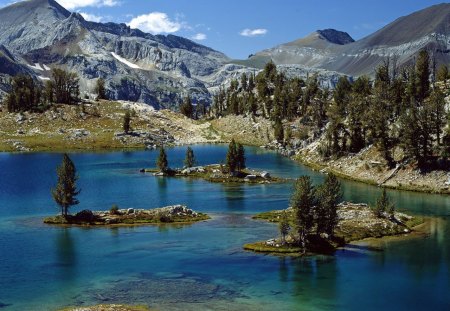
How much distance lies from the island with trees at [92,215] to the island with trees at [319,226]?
2607 centimetres

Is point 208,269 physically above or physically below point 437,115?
below

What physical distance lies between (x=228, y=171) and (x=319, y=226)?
255ft

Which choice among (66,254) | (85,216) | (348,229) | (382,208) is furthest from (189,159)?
(66,254)

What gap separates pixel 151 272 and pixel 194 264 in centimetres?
666

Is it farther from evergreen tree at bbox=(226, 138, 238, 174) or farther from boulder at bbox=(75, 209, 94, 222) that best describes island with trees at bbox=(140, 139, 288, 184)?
boulder at bbox=(75, 209, 94, 222)

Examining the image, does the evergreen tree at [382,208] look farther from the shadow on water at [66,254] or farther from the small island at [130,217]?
the shadow on water at [66,254]

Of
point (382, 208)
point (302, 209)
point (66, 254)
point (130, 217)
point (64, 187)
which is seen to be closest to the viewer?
point (302, 209)

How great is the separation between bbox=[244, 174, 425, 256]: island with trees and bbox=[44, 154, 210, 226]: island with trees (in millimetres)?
26067

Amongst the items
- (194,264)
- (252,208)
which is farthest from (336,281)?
(252,208)

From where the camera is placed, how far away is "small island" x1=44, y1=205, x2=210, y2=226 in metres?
105

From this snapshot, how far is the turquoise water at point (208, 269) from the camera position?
63.8 meters

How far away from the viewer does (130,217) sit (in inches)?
4240

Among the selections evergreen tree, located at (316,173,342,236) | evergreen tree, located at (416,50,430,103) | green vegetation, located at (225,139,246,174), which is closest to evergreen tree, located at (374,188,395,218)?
evergreen tree, located at (316,173,342,236)

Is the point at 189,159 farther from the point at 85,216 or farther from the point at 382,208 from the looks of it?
the point at 382,208
